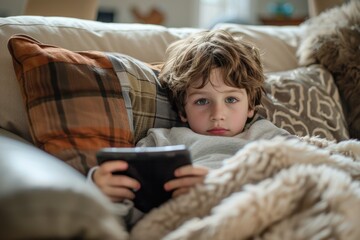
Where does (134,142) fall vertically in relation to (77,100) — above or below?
below

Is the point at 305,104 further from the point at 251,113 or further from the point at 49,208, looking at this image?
the point at 49,208

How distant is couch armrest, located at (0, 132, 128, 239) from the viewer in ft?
1.53

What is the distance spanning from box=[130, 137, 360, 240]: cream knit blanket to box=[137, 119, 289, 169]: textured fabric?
0.21 m

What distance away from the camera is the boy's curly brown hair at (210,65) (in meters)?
1.08

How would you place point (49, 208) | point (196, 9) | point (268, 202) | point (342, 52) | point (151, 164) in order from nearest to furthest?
point (49, 208) → point (268, 202) → point (151, 164) → point (342, 52) → point (196, 9)

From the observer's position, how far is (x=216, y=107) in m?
1.07

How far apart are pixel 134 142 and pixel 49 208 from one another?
58cm

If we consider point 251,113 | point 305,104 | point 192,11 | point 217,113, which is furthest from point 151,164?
point 192,11

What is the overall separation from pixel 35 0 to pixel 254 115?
42.3 inches

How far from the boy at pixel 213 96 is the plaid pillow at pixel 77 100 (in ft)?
0.36

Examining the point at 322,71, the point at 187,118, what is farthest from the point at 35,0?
the point at 322,71

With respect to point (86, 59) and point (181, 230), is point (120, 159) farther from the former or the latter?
point (86, 59)

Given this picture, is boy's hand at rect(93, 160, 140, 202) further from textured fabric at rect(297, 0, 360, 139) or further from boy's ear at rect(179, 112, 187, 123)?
textured fabric at rect(297, 0, 360, 139)

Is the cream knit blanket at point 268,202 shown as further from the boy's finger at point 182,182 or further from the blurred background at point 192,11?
the blurred background at point 192,11
